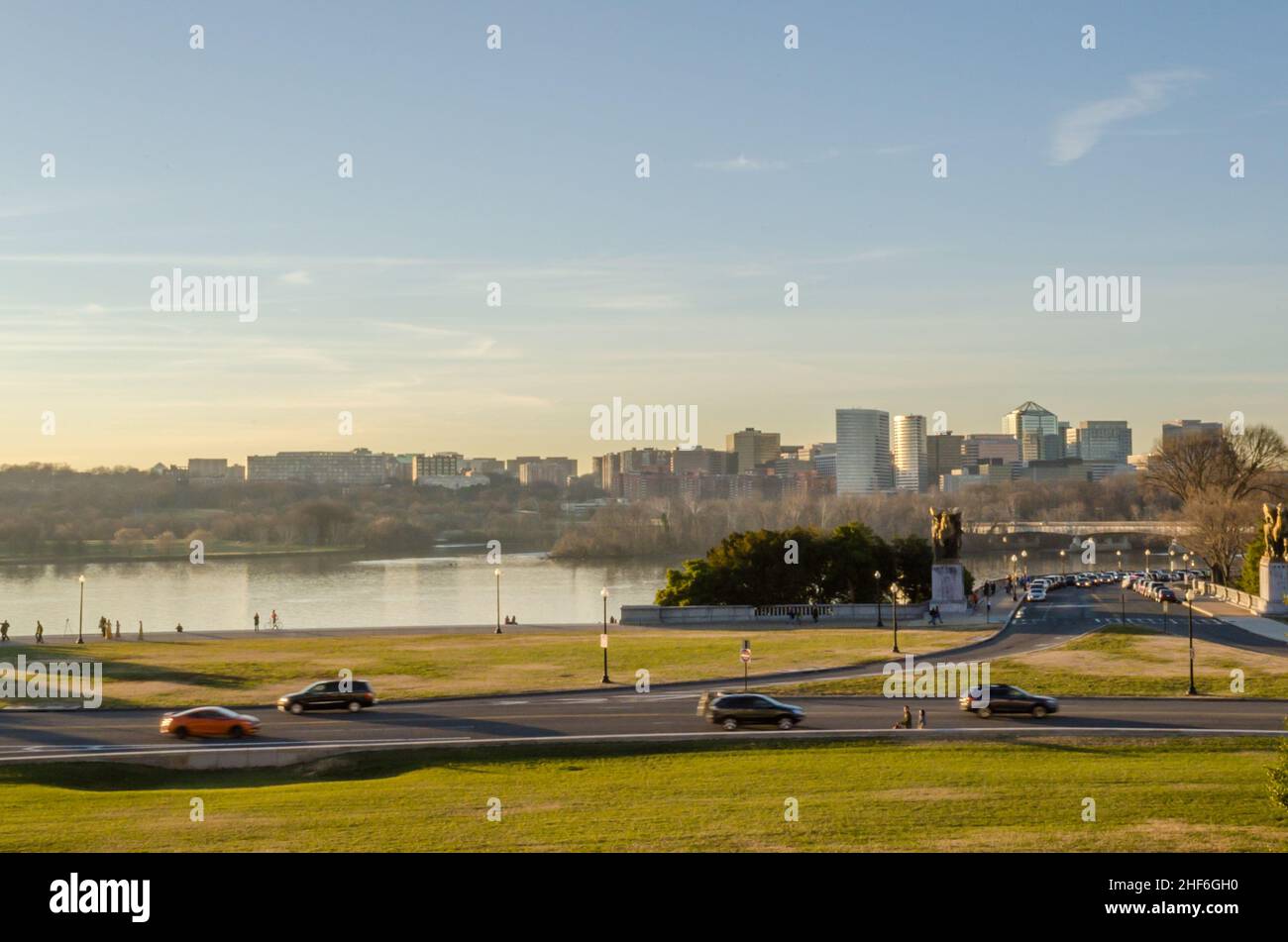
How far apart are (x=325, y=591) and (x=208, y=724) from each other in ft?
229

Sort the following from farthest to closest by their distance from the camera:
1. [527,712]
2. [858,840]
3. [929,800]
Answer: [527,712]
[929,800]
[858,840]

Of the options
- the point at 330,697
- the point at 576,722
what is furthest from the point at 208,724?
the point at 576,722

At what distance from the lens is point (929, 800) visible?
21.7 m

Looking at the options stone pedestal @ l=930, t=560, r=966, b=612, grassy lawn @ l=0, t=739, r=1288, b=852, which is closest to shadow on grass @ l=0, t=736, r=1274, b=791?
grassy lawn @ l=0, t=739, r=1288, b=852

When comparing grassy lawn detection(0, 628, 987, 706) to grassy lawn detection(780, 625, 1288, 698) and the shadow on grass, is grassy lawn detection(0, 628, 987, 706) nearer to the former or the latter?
grassy lawn detection(780, 625, 1288, 698)

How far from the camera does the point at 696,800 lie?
2241cm

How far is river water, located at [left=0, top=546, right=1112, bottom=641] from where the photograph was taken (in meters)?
77.3

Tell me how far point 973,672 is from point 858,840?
24480mm

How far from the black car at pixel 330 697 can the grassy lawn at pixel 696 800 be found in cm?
714

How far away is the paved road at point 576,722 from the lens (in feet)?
100
